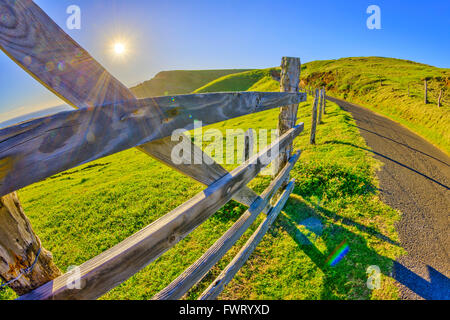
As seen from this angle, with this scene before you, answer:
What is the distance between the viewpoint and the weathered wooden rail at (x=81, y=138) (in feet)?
2.60

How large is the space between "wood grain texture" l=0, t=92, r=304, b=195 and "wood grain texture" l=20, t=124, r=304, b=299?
0.60 meters

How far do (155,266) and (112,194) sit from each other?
4311mm

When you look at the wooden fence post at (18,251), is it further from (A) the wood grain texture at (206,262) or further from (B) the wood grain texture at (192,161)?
(A) the wood grain texture at (206,262)

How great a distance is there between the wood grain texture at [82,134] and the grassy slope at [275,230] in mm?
3609

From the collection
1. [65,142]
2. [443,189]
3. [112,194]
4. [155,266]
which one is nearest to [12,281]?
[65,142]

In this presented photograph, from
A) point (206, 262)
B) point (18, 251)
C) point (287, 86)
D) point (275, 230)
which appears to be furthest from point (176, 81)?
point (18, 251)

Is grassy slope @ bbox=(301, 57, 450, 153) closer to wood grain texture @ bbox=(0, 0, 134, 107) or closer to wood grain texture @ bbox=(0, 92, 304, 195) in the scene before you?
wood grain texture @ bbox=(0, 92, 304, 195)

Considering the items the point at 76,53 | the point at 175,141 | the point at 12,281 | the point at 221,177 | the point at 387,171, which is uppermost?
the point at 76,53

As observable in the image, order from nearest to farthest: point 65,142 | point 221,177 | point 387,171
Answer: point 65,142 < point 221,177 < point 387,171

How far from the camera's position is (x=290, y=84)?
3.96 metres

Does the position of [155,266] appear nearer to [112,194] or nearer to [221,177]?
[221,177]

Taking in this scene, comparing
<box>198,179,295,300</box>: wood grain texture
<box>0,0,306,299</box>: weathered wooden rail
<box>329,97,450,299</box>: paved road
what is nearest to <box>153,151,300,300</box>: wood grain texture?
<box>198,179,295,300</box>: wood grain texture

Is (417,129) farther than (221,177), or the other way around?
(417,129)

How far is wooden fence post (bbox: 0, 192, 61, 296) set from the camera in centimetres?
108
